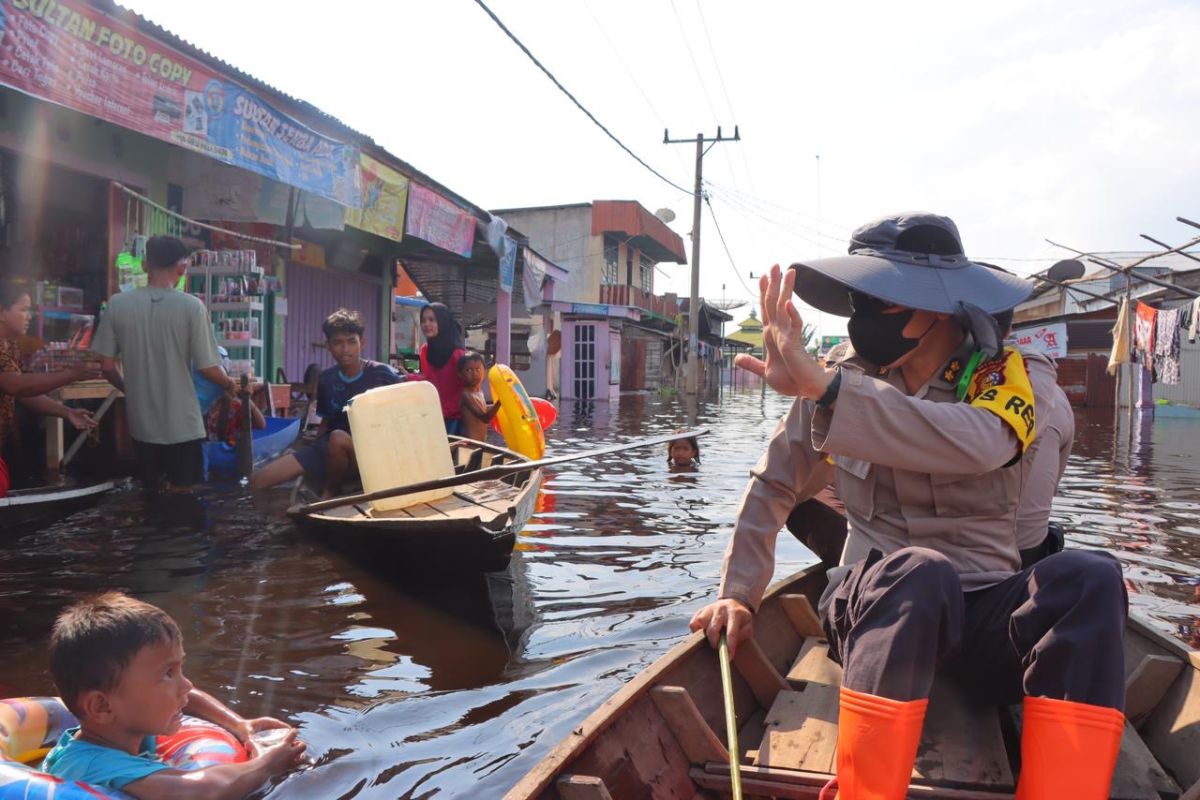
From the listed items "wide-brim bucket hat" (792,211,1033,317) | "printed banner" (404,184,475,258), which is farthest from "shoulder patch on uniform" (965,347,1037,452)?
"printed banner" (404,184,475,258)

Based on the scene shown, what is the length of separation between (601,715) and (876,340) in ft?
3.79

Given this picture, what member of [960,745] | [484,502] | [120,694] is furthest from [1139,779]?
[484,502]

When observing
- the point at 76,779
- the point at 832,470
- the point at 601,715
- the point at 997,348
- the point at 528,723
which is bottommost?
the point at 528,723

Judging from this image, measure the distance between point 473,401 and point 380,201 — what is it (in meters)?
3.22

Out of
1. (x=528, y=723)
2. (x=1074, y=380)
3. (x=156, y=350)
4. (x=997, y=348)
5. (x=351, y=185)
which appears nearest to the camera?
(x=997, y=348)

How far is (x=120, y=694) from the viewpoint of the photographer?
2.12 m

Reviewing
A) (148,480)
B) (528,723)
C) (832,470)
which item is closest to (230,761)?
(528,723)

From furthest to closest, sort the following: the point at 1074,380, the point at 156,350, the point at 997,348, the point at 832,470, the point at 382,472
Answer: the point at 1074,380, the point at 156,350, the point at 382,472, the point at 832,470, the point at 997,348

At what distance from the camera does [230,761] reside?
258 cm

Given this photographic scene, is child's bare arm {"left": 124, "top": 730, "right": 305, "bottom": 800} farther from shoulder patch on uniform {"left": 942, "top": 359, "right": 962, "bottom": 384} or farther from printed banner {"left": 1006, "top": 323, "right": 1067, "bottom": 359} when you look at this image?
printed banner {"left": 1006, "top": 323, "right": 1067, "bottom": 359}

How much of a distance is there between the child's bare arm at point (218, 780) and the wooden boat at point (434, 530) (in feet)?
5.85

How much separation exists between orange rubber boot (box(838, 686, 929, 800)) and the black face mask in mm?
858

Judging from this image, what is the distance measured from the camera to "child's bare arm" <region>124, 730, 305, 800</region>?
222 centimetres

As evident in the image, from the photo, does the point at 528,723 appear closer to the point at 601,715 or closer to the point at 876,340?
the point at 601,715
